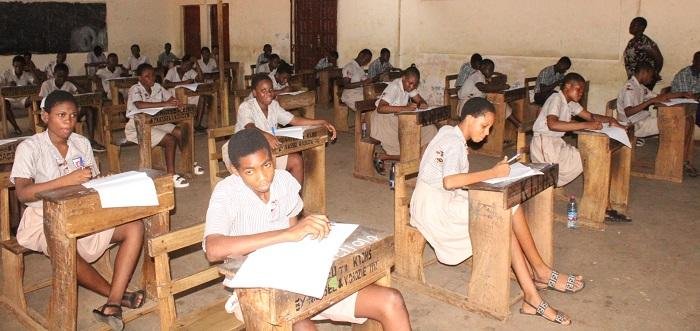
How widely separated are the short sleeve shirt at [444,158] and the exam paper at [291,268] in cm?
127

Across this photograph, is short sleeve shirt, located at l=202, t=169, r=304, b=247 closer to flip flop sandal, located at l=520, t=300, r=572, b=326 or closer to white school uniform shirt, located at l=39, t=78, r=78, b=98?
flip flop sandal, located at l=520, t=300, r=572, b=326

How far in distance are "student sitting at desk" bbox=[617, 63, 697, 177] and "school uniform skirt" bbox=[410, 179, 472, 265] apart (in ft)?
11.6

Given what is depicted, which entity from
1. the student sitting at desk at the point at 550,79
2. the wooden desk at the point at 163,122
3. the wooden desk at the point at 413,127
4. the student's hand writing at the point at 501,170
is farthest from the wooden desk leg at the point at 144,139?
the student sitting at desk at the point at 550,79

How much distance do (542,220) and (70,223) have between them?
2514mm

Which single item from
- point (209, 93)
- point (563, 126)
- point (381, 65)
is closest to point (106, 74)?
point (209, 93)

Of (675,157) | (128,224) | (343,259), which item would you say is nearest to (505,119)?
(675,157)

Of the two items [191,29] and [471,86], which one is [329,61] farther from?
[191,29]

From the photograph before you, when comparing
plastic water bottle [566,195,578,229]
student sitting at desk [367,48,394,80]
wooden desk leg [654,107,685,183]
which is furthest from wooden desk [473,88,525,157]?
student sitting at desk [367,48,394,80]

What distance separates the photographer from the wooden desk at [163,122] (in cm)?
547

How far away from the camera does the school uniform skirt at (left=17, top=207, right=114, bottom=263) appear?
302 centimetres

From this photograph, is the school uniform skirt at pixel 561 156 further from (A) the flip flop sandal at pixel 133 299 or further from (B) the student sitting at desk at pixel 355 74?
(B) the student sitting at desk at pixel 355 74

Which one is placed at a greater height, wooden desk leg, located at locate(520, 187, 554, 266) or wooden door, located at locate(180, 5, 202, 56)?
wooden door, located at locate(180, 5, 202, 56)

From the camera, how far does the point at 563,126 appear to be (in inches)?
182

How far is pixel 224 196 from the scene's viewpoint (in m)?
2.31
